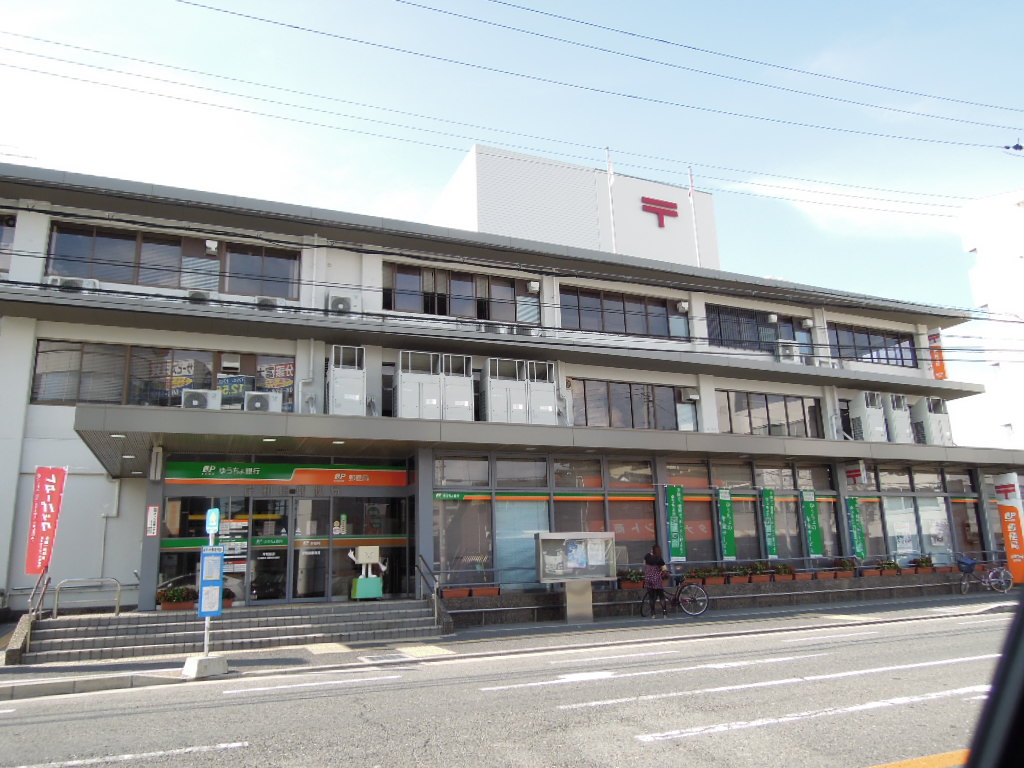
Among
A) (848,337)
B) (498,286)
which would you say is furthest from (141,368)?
(848,337)

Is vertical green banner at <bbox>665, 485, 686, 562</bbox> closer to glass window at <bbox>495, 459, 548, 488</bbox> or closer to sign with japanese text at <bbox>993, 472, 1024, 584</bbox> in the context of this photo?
glass window at <bbox>495, 459, 548, 488</bbox>

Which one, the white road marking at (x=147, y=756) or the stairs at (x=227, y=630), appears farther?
the stairs at (x=227, y=630)

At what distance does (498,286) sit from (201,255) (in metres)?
8.66

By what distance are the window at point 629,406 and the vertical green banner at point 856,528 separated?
6.24 meters

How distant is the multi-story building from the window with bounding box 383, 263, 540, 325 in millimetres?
82

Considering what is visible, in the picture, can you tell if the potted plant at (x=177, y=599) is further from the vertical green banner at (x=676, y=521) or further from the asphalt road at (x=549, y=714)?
the vertical green banner at (x=676, y=521)

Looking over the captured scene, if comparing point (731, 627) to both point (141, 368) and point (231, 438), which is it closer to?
point (231, 438)

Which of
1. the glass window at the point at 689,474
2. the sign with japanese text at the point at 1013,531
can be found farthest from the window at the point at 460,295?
the sign with japanese text at the point at 1013,531

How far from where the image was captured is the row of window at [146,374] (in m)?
18.8

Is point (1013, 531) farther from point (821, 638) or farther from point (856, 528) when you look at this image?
point (821, 638)

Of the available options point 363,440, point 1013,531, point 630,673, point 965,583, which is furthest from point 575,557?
point 1013,531

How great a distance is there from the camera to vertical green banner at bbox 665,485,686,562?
74.0 feet

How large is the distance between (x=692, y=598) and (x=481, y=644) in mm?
7122

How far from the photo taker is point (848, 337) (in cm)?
3005
